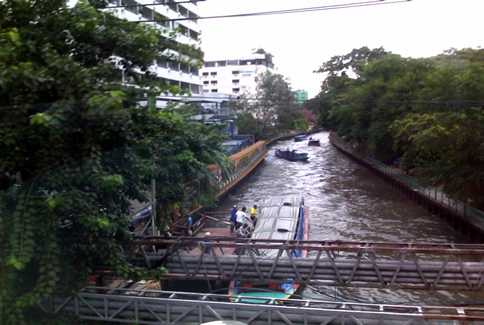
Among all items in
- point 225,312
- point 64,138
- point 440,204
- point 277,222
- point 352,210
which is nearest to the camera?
point 64,138

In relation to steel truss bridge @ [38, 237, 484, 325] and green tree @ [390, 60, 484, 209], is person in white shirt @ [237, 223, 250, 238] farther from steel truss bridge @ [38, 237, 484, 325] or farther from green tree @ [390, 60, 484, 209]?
green tree @ [390, 60, 484, 209]

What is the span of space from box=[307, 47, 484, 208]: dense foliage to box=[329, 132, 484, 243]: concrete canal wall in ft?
2.00

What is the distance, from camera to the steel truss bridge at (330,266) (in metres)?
5.45

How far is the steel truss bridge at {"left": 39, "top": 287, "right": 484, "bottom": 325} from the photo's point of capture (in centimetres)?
432

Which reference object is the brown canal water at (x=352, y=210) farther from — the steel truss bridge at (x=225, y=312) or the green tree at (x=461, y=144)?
the steel truss bridge at (x=225, y=312)

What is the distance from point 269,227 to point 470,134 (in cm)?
638

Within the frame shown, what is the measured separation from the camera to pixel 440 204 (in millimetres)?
16328

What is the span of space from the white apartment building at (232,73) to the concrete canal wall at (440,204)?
22.7m

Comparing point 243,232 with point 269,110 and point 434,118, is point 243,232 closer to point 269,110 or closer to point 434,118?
point 434,118

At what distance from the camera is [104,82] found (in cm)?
461

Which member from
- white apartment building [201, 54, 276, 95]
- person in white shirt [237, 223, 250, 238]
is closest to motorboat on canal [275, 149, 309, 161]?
white apartment building [201, 54, 276, 95]

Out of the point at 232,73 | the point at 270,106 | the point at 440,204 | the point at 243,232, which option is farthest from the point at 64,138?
the point at 232,73

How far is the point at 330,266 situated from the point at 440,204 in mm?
12320

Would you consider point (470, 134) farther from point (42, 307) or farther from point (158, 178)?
point (42, 307)
